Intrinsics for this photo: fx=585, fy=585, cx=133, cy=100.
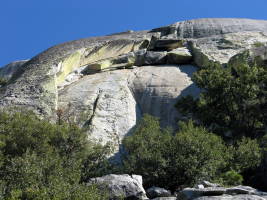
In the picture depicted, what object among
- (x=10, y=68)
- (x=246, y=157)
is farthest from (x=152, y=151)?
(x=10, y=68)

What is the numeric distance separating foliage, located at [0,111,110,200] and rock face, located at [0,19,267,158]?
369 centimetres

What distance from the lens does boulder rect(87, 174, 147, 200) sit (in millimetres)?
16453

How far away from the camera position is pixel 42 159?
18312mm

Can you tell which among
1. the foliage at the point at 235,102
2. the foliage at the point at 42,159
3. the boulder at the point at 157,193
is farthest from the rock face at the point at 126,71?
the boulder at the point at 157,193

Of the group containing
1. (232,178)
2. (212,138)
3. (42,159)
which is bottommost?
(232,178)

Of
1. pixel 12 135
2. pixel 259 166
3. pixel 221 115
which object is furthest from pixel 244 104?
pixel 12 135

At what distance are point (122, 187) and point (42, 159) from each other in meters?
3.06

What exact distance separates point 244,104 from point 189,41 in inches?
457

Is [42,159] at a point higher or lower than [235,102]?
lower

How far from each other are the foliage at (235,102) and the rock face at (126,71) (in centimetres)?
191

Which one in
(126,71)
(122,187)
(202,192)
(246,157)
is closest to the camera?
(202,192)

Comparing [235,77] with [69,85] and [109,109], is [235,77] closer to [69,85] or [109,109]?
[109,109]

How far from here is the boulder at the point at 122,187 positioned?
54.0 feet

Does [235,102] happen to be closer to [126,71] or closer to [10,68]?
[126,71]
